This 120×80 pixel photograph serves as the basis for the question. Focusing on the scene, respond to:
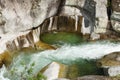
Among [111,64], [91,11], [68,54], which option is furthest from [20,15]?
[111,64]

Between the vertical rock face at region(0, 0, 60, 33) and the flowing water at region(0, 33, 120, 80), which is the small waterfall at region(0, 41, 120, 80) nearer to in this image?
the flowing water at region(0, 33, 120, 80)

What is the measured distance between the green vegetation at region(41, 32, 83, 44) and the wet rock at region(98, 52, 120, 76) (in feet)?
16.2

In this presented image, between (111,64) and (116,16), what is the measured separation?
6038mm

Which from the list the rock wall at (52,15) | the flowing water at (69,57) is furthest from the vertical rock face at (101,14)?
the flowing water at (69,57)

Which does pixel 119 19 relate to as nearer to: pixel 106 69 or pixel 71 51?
pixel 71 51

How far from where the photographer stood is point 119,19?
69.9ft

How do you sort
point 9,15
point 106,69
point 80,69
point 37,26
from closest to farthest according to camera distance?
point 106,69 < point 80,69 < point 9,15 < point 37,26

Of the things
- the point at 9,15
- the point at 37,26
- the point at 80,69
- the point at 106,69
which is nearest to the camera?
the point at 106,69

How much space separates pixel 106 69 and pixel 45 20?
787 centimetres

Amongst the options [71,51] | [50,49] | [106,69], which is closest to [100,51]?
[71,51]

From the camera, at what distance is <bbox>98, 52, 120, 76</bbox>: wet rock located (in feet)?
49.1

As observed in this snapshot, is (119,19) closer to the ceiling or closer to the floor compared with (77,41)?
closer to the ceiling

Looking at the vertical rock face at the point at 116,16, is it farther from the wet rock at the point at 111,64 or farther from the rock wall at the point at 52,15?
the wet rock at the point at 111,64

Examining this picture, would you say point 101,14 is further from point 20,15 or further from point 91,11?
point 20,15
